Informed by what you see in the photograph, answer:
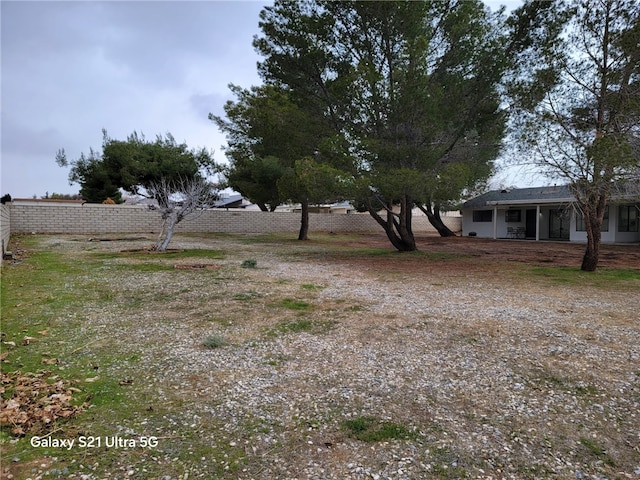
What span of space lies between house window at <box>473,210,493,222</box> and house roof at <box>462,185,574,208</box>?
833mm

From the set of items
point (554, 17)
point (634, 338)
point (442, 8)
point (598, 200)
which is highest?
point (442, 8)

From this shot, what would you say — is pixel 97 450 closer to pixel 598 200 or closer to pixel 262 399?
pixel 262 399

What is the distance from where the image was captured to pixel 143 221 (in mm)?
19328

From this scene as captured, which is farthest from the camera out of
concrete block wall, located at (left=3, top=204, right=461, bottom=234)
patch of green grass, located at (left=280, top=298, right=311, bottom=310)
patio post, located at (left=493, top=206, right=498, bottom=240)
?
patio post, located at (left=493, top=206, right=498, bottom=240)

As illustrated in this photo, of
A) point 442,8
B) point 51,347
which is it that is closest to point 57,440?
point 51,347

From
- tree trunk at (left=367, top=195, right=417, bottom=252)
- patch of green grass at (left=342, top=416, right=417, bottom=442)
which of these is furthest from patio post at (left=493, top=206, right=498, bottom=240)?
patch of green grass at (left=342, top=416, right=417, bottom=442)

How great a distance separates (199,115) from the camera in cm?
1869

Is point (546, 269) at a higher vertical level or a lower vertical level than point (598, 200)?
lower

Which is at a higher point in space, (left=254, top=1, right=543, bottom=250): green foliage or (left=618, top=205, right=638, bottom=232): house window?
(left=254, top=1, right=543, bottom=250): green foliage

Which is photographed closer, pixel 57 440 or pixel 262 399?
pixel 57 440

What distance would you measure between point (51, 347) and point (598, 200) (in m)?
10.2

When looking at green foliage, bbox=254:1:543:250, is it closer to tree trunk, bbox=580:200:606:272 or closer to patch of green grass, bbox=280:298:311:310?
tree trunk, bbox=580:200:606:272

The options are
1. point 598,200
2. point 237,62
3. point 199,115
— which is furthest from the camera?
point 199,115

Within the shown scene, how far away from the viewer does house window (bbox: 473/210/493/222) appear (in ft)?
74.8
